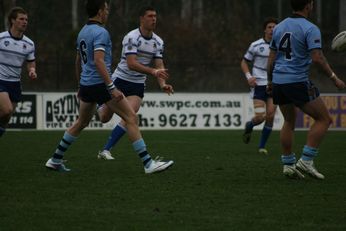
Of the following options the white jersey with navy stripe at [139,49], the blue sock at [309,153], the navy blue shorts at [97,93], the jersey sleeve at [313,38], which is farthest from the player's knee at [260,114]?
the jersey sleeve at [313,38]

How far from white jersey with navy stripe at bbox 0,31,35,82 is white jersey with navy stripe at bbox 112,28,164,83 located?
1.42 metres

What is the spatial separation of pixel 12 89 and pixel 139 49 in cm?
191

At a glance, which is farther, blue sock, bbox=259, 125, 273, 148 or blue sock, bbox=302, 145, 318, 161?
blue sock, bbox=259, 125, 273, 148

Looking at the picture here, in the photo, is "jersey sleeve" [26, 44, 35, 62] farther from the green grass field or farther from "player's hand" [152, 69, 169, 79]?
"player's hand" [152, 69, 169, 79]

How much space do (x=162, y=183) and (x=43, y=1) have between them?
34447mm

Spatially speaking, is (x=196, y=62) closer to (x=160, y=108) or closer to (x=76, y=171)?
(x=160, y=108)

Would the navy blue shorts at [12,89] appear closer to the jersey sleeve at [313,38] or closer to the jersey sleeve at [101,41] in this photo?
the jersey sleeve at [101,41]

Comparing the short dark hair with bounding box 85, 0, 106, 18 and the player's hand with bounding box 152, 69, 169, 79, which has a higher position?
the short dark hair with bounding box 85, 0, 106, 18

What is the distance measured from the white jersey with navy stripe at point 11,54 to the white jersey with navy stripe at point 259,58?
14.7ft

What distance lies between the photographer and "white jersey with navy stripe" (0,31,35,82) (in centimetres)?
1216

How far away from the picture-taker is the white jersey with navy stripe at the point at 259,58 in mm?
15055

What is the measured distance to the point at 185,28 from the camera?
125ft

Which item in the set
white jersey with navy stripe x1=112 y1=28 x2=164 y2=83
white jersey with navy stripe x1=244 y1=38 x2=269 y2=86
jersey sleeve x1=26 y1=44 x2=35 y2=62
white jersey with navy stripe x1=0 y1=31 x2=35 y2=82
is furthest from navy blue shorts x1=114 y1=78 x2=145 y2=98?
white jersey with navy stripe x1=244 y1=38 x2=269 y2=86

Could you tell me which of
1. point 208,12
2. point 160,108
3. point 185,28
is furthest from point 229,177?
point 208,12
